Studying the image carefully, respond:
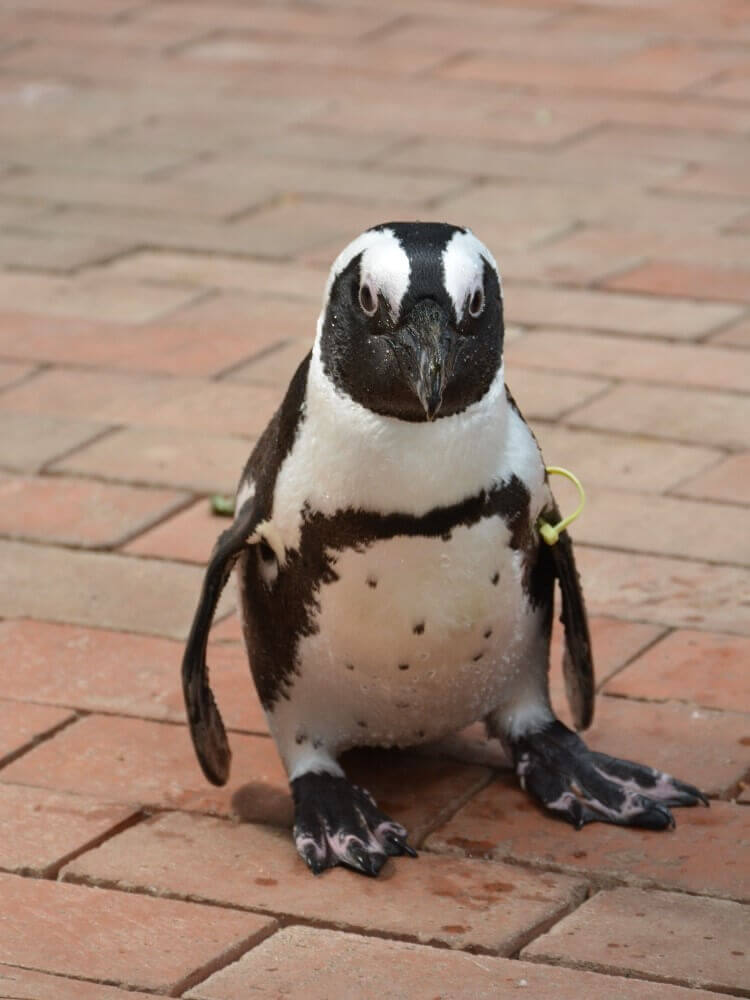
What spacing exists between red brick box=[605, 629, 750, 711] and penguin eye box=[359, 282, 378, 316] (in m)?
1.03

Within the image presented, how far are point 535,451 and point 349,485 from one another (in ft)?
1.07

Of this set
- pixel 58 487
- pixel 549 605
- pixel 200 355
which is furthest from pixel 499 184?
pixel 549 605

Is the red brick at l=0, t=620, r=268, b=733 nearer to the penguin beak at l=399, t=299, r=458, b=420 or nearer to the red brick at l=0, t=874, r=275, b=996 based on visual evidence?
the red brick at l=0, t=874, r=275, b=996

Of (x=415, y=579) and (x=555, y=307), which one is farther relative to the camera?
(x=555, y=307)

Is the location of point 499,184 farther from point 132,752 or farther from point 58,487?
point 132,752

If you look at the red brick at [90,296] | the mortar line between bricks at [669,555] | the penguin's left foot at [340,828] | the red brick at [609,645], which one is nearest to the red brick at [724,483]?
the mortar line between bricks at [669,555]

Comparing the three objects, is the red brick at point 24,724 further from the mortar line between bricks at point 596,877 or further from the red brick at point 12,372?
the red brick at point 12,372

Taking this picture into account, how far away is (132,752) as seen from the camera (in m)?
3.55

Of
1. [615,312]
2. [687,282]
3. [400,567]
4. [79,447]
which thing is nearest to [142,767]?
[400,567]

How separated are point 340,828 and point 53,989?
589 millimetres

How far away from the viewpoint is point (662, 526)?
4453mm

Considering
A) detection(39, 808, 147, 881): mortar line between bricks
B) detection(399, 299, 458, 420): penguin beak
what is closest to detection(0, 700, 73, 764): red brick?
detection(39, 808, 147, 881): mortar line between bricks

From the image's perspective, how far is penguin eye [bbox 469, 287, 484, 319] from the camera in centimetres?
302

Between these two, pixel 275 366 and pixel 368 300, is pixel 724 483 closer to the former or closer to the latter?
pixel 275 366
